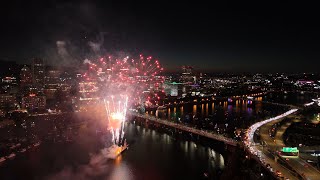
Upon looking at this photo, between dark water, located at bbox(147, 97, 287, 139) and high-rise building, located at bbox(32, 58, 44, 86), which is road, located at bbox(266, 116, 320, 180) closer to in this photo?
dark water, located at bbox(147, 97, 287, 139)

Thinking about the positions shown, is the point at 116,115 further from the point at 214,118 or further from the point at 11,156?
the point at 11,156

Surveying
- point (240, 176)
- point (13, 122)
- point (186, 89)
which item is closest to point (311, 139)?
point (240, 176)

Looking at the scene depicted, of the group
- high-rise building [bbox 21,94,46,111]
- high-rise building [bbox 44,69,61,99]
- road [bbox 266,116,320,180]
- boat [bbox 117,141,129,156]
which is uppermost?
high-rise building [bbox 44,69,61,99]

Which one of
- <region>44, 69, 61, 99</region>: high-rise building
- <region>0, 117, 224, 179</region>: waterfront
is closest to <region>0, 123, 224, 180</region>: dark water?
<region>0, 117, 224, 179</region>: waterfront

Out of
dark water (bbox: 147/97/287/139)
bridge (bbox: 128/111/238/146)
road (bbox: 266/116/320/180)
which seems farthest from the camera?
dark water (bbox: 147/97/287/139)

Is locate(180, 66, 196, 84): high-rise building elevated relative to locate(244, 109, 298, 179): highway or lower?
elevated

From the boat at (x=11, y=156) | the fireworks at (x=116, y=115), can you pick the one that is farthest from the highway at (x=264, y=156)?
the boat at (x=11, y=156)

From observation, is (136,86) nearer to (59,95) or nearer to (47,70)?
(59,95)
